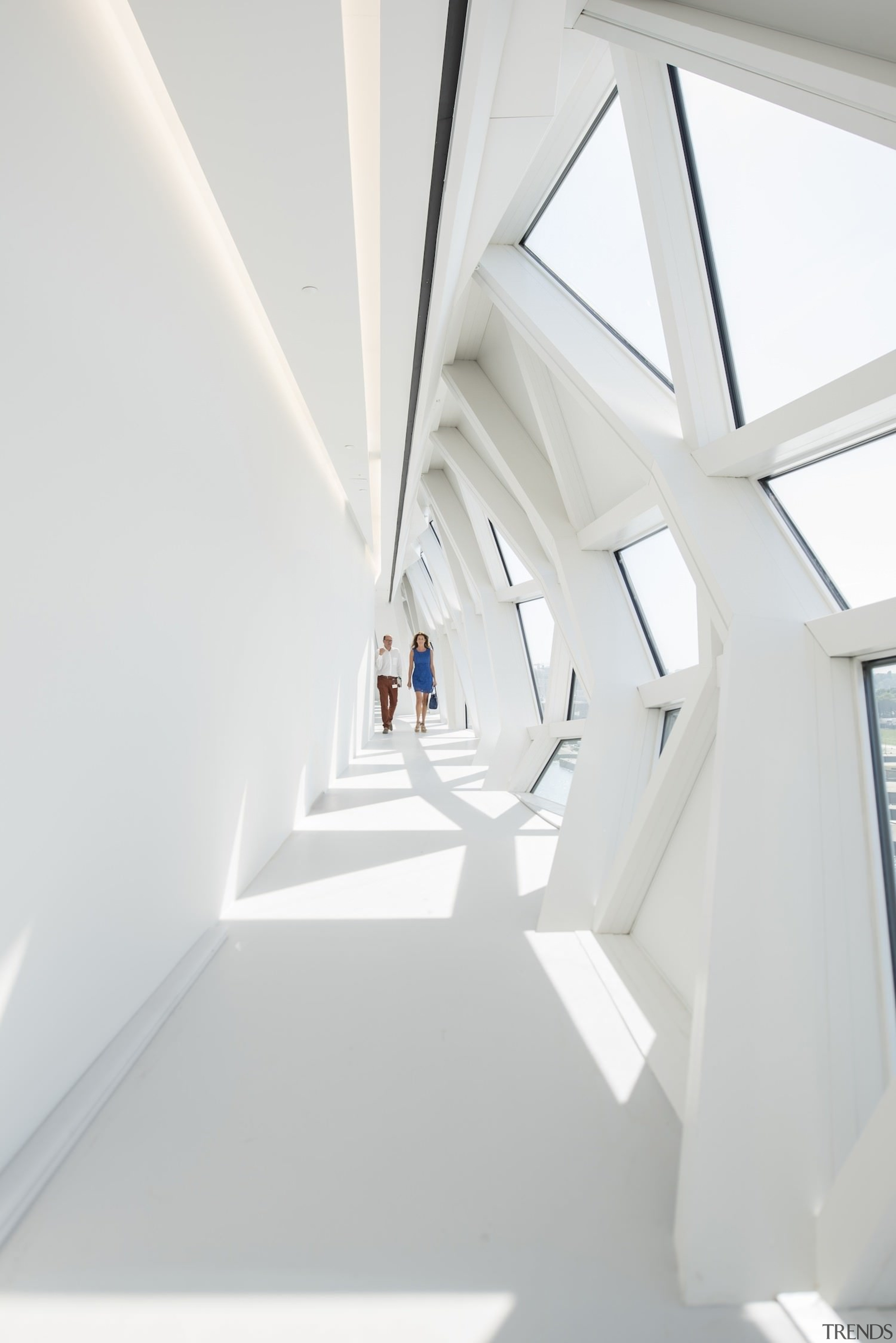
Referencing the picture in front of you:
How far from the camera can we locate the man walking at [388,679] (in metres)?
19.2

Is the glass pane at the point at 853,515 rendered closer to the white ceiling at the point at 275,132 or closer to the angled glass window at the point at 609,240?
the angled glass window at the point at 609,240

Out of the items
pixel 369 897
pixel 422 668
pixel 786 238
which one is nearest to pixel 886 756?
pixel 786 238

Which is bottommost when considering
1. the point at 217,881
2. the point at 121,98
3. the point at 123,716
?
the point at 217,881

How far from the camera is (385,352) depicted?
219 inches

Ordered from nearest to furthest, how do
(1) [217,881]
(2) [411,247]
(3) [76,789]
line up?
(3) [76,789]
(2) [411,247]
(1) [217,881]

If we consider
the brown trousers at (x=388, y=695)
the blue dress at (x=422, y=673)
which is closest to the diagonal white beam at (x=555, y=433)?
the blue dress at (x=422, y=673)

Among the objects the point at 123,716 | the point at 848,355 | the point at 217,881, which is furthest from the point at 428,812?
the point at 848,355

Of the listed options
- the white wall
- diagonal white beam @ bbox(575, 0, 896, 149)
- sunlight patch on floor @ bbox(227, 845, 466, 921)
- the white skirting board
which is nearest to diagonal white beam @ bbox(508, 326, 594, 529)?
the white wall

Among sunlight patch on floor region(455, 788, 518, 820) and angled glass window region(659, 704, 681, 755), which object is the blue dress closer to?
sunlight patch on floor region(455, 788, 518, 820)

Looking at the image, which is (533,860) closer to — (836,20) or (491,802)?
(491,802)

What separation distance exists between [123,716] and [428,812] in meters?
6.30

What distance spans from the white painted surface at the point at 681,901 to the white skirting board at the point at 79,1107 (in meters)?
2.62

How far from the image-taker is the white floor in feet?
5.71

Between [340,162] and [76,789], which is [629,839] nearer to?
[76,789]
